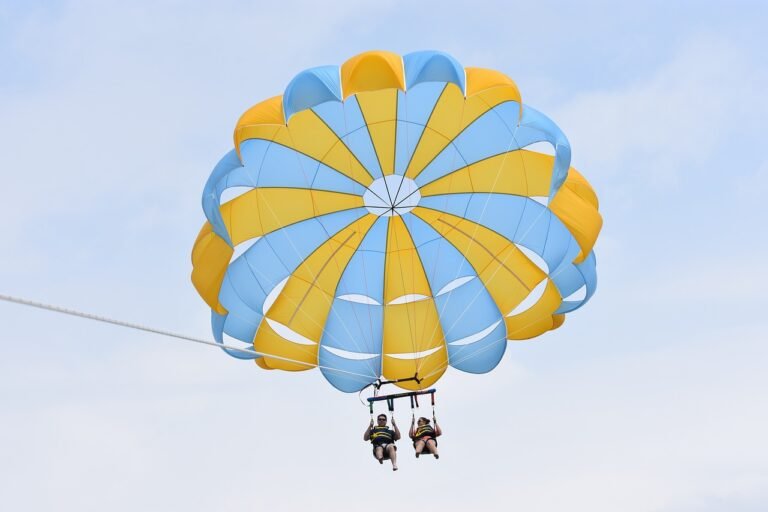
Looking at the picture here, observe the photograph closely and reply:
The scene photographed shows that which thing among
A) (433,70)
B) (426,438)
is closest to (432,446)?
(426,438)

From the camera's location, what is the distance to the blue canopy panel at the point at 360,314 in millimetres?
12891

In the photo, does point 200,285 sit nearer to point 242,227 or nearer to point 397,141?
point 242,227

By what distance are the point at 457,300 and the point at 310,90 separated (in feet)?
11.2

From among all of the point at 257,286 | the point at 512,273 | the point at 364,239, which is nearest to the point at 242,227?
the point at 257,286

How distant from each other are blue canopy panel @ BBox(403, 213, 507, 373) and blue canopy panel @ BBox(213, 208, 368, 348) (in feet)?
2.83

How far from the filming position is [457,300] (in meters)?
13.0

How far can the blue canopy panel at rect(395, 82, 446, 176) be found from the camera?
12.0 meters

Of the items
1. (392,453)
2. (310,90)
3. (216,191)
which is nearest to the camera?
(310,90)

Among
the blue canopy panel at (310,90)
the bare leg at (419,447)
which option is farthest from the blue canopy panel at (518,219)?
the bare leg at (419,447)

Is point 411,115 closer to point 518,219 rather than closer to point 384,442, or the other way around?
point 518,219

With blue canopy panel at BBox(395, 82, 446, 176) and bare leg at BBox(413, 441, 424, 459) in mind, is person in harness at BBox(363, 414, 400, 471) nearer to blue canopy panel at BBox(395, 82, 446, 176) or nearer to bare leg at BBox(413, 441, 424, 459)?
bare leg at BBox(413, 441, 424, 459)

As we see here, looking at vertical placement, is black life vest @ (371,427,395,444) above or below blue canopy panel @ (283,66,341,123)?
below

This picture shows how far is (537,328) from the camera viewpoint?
12.9 m

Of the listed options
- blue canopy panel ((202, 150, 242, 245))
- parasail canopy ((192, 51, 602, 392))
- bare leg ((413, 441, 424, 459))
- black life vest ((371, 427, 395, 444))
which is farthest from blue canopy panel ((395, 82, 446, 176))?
bare leg ((413, 441, 424, 459))
